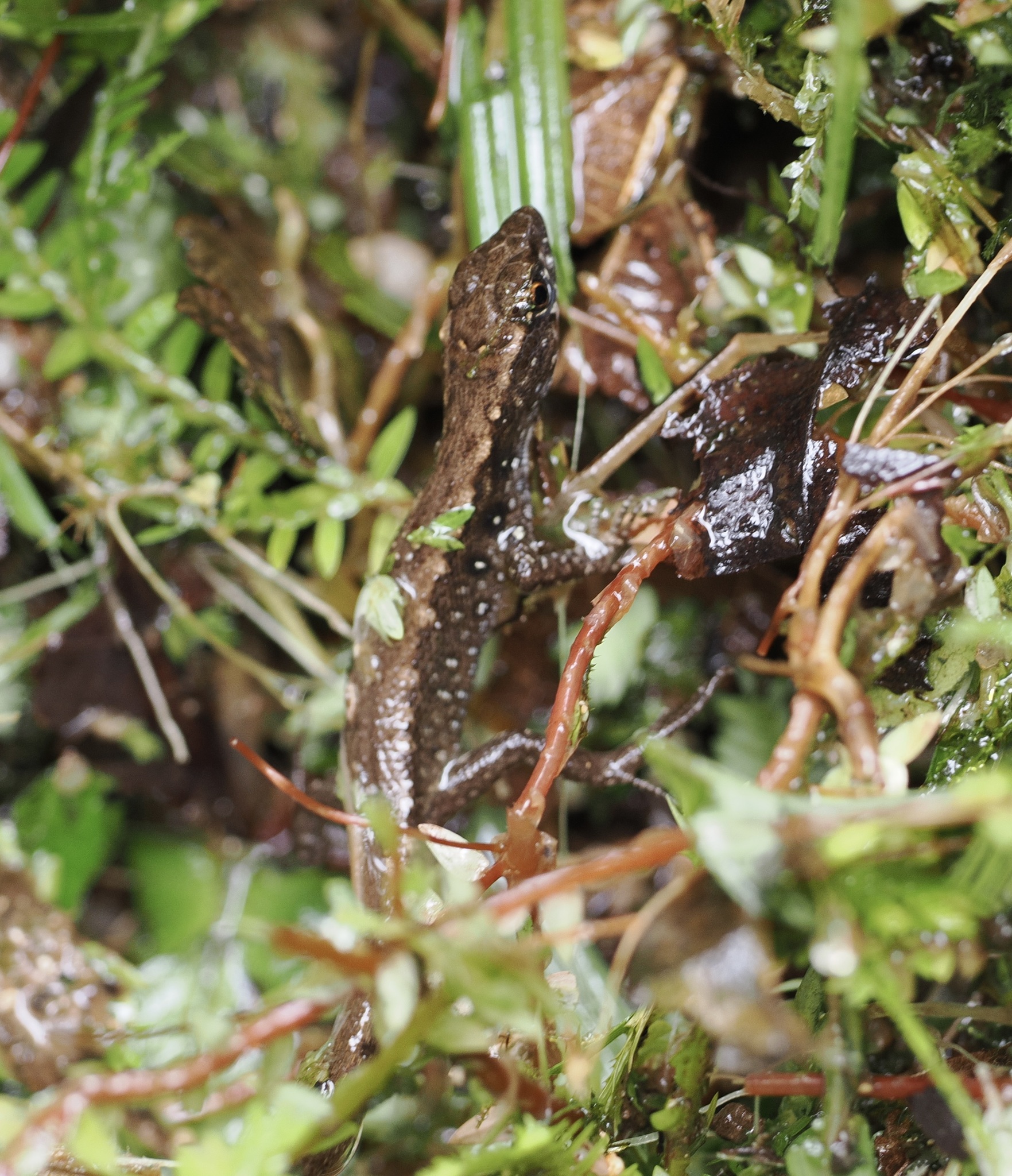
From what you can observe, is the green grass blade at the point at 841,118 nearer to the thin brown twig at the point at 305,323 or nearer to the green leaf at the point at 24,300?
the thin brown twig at the point at 305,323

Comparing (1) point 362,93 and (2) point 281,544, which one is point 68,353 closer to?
(2) point 281,544

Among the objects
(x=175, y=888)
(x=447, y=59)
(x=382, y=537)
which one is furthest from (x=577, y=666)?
(x=175, y=888)

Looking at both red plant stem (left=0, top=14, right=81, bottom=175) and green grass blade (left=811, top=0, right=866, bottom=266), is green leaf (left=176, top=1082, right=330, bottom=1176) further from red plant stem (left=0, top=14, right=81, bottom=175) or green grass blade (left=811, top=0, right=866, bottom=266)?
red plant stem (left=0, top=14, right=81, bottom=175)

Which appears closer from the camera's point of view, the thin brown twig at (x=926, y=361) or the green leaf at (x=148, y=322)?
the thin brown twig at (x=926, y=361)

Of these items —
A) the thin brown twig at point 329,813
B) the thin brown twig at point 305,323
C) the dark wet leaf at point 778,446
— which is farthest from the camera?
the thin brown twig at point 305,323

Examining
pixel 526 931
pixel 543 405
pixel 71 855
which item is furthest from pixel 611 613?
pixel 71 855

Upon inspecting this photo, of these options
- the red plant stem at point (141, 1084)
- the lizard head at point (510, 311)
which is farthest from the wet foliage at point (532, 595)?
the lizard head at point (510, 311)
